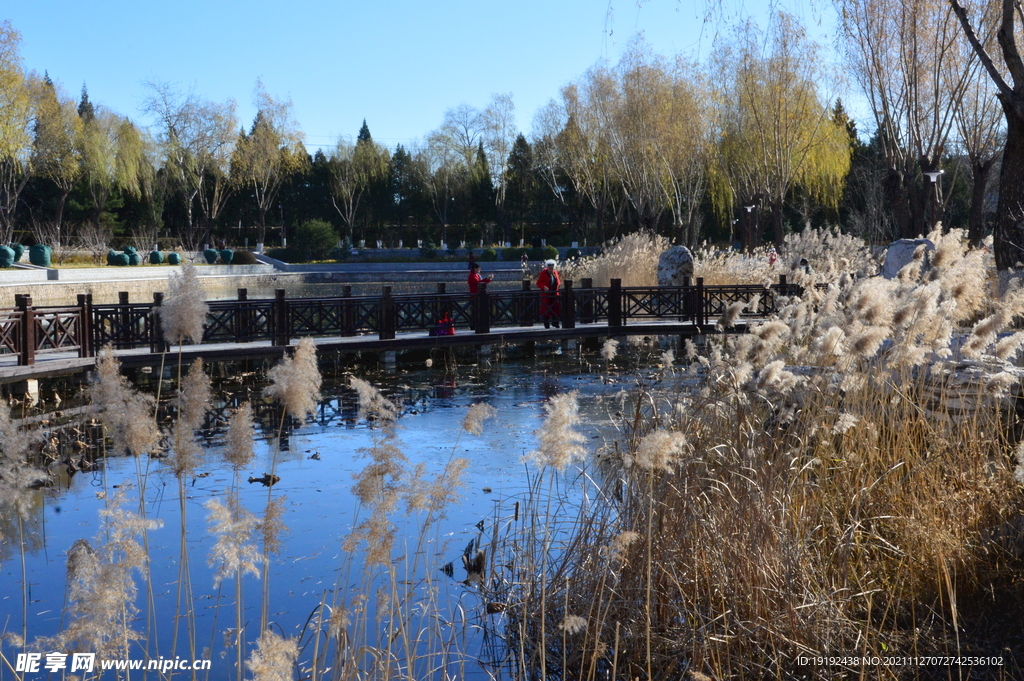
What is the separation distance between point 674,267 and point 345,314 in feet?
24.6

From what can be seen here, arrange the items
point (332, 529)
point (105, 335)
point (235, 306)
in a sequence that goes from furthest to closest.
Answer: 1. point (235, 306)
2. point (105, 335)
3. point (332, 529)

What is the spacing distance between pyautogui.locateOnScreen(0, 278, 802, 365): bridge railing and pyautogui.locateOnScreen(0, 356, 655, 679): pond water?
2.54 m

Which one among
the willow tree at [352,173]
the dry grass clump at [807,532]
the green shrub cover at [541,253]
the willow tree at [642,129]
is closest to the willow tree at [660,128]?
the willow tree at [642,129]

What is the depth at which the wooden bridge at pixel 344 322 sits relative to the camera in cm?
1158

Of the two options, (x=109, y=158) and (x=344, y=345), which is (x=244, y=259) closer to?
(x=109, y=158)

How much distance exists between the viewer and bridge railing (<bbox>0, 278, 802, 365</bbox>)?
464 inches

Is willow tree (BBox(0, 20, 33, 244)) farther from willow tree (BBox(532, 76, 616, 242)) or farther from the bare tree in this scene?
willow tree (BBox(532, 76, 616, 242))

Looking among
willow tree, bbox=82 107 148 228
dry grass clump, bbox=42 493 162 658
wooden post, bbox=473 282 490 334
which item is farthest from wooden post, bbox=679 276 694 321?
willow tree, bbox=82 107 148 228

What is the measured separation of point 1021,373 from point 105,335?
11011mm

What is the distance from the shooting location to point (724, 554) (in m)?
3.38

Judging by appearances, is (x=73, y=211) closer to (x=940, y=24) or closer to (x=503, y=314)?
(x=503, y=314)

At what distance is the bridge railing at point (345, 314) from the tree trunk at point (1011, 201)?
97.1 inches

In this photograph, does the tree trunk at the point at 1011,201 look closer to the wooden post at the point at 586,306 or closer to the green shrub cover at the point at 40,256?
the wooden post at the point at 586,306

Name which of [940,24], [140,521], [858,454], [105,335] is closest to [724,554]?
[858,454]
